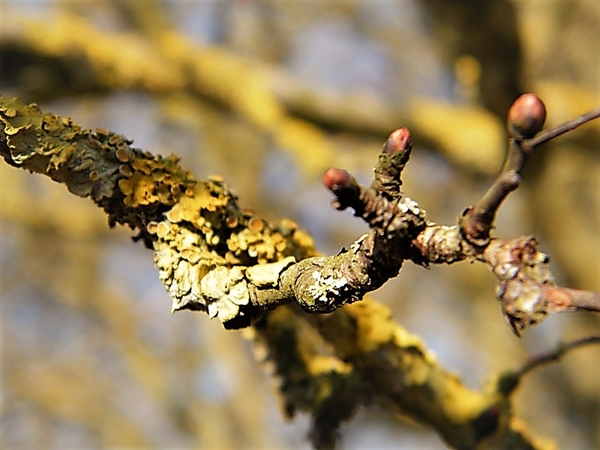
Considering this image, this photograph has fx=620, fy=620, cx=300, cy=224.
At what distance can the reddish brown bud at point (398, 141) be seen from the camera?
1.40 ft

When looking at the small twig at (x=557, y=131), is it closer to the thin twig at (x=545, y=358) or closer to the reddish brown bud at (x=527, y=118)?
the reddish brown bud at (x=527, y=118)

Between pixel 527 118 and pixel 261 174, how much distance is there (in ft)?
12.9

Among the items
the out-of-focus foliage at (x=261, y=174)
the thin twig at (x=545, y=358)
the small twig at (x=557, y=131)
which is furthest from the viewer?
the out-of-focus foliage at (x=261, y=174)

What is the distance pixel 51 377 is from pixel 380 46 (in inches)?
145

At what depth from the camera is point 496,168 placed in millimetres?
2168

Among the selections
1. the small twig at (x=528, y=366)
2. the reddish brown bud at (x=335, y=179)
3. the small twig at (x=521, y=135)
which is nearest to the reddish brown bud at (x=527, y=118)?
the small twig at (x=521, y=135)

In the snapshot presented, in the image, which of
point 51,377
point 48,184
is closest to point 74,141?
point 48,184

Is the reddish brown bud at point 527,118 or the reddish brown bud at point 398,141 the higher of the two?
the reddish brown bud at point 398,141

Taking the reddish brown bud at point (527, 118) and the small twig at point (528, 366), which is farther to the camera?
the small twig at point (528, 366)

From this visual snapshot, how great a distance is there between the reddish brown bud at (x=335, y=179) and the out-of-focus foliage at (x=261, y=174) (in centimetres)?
58

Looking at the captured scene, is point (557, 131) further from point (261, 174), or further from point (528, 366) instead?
point (261, 174)

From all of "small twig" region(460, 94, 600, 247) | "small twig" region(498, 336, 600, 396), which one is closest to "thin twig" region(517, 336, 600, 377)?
"small twig" region(498, 336, 600, 396)

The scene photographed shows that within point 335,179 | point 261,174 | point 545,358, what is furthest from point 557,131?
point 261,174

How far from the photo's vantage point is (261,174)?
14.0ft
